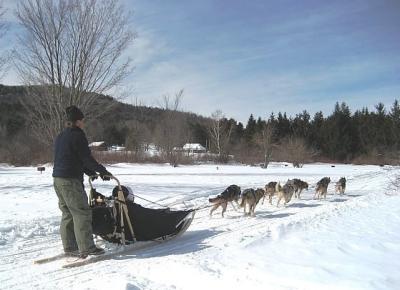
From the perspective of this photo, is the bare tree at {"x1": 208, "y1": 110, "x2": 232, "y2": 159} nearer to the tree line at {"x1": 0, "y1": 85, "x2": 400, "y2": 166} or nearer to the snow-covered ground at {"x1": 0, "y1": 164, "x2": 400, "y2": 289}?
the tree line at {"x1": 0, "y1": 85, "x2": 400, "y2": 166}

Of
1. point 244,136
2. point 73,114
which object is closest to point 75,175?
point 73,114

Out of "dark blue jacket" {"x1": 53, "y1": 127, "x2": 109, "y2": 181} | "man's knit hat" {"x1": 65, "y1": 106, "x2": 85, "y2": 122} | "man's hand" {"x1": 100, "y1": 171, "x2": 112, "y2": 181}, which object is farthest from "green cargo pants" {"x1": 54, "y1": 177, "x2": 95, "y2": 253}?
"man's knit hat" {"x1": 65, "y1": 106, "x2": 85, "y2": 122}

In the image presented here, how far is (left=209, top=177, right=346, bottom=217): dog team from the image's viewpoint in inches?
368

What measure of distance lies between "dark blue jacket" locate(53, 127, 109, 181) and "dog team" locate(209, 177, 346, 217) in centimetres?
386

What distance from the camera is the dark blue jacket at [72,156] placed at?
19.0 ft

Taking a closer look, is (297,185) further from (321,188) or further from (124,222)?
(124,222)

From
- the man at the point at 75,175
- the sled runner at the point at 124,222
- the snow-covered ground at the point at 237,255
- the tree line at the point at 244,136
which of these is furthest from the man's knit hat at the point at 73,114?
the tree line at the point at 244,136

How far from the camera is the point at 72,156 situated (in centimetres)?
583

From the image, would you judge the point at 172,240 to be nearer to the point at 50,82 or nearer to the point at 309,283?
the point at 309,283

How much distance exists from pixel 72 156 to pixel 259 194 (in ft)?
17.1

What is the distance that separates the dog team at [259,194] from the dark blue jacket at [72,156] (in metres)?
3.86

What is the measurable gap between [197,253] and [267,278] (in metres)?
1.47

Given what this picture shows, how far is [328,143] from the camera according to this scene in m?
66.0

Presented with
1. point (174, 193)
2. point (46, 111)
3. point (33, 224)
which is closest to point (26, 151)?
point (46, 111)
